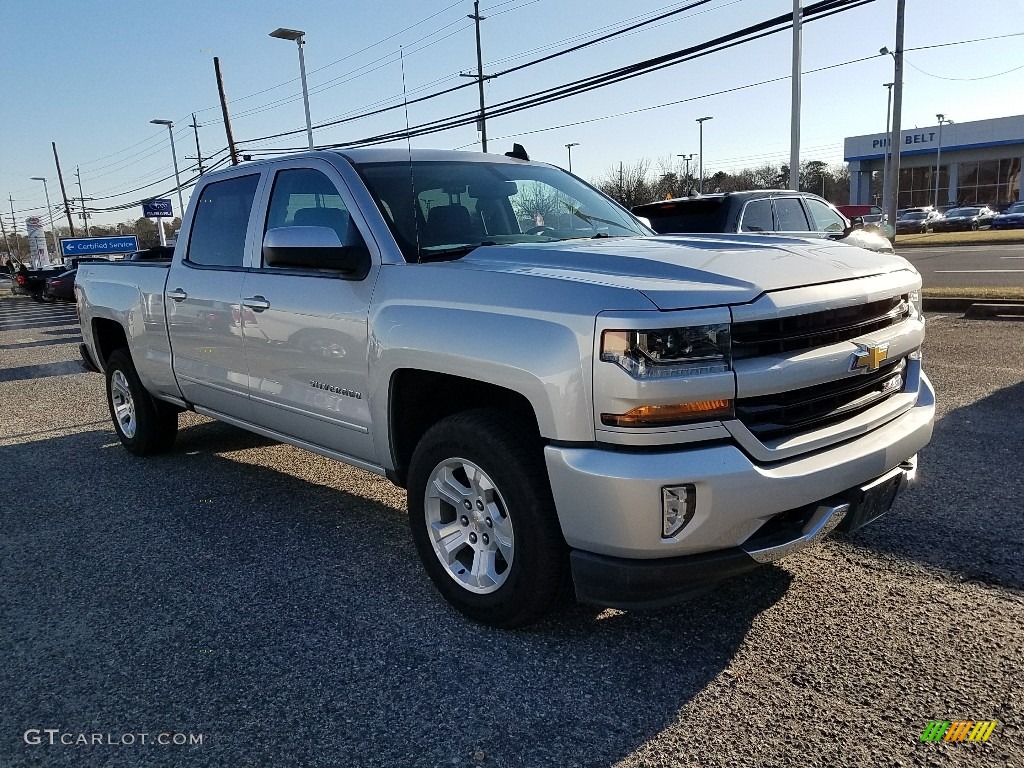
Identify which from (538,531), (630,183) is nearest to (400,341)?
(538,531)

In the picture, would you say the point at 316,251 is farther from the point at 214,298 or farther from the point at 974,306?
the point at 974,306

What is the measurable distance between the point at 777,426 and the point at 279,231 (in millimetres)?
2285

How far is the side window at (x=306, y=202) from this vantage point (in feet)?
12.6

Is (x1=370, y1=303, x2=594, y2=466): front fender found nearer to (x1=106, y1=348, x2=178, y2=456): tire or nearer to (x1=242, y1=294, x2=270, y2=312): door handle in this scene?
(x1=242, y1=294, x2=270, y2=312): door handle

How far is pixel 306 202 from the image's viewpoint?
161 inches

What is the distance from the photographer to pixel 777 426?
262 centimetres

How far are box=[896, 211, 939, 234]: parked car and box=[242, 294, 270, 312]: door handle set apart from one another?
45202 millimetres

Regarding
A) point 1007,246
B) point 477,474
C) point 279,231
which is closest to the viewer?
point 477,474

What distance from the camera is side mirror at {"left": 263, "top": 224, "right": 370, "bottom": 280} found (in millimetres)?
3396

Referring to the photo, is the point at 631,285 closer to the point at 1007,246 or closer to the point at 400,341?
the point at 400,341

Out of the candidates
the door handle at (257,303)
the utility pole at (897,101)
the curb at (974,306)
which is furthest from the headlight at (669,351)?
the utility pole at (897,101)

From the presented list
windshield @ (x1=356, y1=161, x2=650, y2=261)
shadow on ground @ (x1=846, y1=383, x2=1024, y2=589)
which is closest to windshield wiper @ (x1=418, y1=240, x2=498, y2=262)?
windshield @ (x1=356, y1=161, x2=650, y2=261)

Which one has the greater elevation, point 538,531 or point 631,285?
point 631,285

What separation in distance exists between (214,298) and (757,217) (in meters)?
6.16
